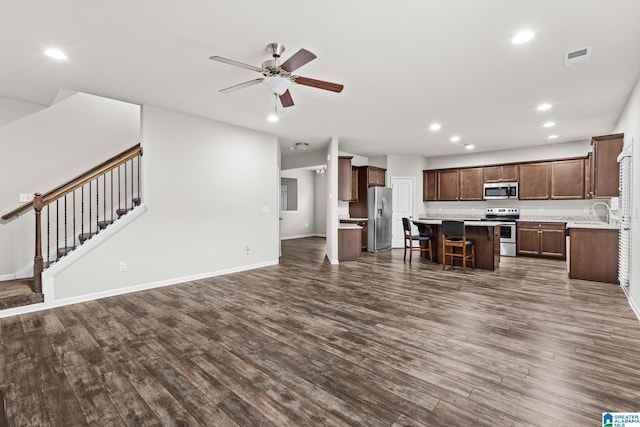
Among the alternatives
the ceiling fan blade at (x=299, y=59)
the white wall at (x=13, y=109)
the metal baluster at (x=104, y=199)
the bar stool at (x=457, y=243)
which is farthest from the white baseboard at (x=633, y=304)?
the white wall at (x=13, y=109)

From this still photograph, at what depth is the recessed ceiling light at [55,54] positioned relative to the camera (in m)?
2.90

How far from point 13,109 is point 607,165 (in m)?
8.67

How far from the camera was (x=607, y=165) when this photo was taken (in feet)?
14.7

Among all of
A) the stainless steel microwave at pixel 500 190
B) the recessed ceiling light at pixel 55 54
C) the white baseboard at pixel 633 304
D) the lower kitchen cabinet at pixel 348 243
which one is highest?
the recessed ceiling light at pixel 55 54

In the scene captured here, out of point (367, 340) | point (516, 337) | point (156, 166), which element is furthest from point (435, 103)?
point (156, 166)

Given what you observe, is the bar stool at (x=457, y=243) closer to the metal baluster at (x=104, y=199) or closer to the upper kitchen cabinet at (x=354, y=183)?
the upper kitchen cabinet at (x=354, y=183)

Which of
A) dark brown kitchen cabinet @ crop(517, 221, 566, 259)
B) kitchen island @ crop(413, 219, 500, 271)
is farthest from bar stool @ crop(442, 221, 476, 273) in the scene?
dark brown kitchen cabinet @ crop(517, 221, 566, 259)

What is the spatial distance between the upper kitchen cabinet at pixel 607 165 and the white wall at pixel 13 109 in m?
8.41

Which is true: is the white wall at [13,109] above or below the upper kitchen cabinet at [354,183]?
above

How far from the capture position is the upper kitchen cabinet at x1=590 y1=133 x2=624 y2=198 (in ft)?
14.4

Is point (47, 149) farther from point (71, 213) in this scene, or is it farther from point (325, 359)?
point (325, 359)

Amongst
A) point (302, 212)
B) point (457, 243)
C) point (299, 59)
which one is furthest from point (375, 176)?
point (299, 59)

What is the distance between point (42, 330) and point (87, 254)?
3.96 feet

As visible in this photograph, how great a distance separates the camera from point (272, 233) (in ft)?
20.4
